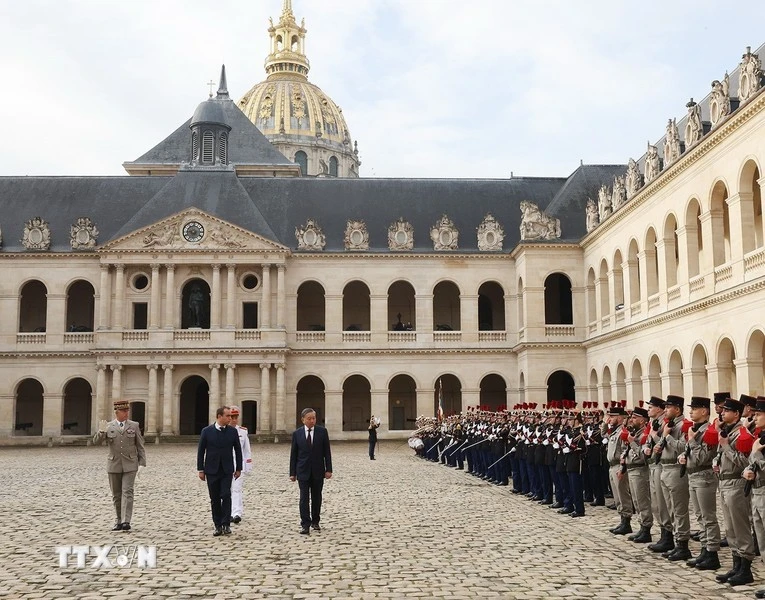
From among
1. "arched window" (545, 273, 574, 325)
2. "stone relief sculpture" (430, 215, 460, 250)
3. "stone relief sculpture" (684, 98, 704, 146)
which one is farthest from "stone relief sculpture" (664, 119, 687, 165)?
"stone relief sculpture" (430, 215, 460, 250)

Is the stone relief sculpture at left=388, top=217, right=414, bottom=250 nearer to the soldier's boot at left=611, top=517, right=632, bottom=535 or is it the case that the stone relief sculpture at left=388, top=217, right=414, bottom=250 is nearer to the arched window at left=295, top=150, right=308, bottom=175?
the soldier's boot at left=611, top=517, right=632, bottom=535

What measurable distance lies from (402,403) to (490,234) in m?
10.8

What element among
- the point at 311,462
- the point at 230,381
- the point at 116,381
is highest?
the point at 116,381

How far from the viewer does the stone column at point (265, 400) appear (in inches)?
1861

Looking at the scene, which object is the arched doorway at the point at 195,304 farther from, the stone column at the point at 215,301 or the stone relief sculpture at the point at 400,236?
the stone relief sculpture at the point at 400,236

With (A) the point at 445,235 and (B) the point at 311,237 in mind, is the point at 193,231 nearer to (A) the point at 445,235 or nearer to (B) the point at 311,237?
(B) the point at 311,237

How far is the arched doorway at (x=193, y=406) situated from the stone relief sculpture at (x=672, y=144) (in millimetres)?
28339

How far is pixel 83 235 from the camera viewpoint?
49406 millimetres

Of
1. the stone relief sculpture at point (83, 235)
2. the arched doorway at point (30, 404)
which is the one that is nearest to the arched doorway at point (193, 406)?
the arched doorway at point (30, 404)

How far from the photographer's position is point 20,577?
434 inches

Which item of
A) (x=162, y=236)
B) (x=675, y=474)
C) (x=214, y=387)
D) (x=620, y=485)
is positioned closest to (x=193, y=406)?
(x=214, y=387)

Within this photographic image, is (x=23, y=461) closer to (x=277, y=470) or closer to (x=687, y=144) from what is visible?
(x=277, y=470)

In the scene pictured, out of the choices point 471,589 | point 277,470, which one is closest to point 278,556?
point 471,589

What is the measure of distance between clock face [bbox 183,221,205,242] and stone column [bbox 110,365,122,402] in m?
7.40
